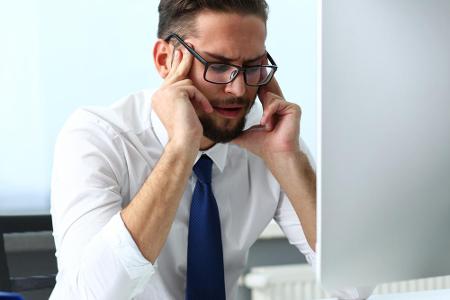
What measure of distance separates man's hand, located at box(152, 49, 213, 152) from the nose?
58mm

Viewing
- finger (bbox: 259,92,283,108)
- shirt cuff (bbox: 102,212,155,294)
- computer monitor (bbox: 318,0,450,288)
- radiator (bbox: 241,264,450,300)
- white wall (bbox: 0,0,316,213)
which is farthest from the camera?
radiator (bbox: 241,264,450,300)

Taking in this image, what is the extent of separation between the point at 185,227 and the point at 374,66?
0.82 meters

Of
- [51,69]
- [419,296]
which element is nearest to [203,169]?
[419,296]

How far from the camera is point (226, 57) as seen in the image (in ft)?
5.02

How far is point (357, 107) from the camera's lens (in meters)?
0.88

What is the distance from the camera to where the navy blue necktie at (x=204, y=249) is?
1510 millimetres

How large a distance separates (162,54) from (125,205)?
0.37 meters

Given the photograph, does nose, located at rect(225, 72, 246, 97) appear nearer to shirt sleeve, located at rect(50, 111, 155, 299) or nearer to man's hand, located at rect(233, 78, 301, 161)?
man's hand, located at rect(233, 78, 301, 161)

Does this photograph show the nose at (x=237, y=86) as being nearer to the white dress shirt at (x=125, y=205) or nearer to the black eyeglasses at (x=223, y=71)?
the black eyeglasses at (x=223, y=71)

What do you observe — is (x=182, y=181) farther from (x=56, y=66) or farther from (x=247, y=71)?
(x=56, y=66)

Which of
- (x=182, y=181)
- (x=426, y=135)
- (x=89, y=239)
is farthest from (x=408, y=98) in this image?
(x=89, y=239)

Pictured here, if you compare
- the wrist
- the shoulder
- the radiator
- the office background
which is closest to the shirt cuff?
the wrist

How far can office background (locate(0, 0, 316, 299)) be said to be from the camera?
2.43 m

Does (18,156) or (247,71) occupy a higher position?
(247,71)
